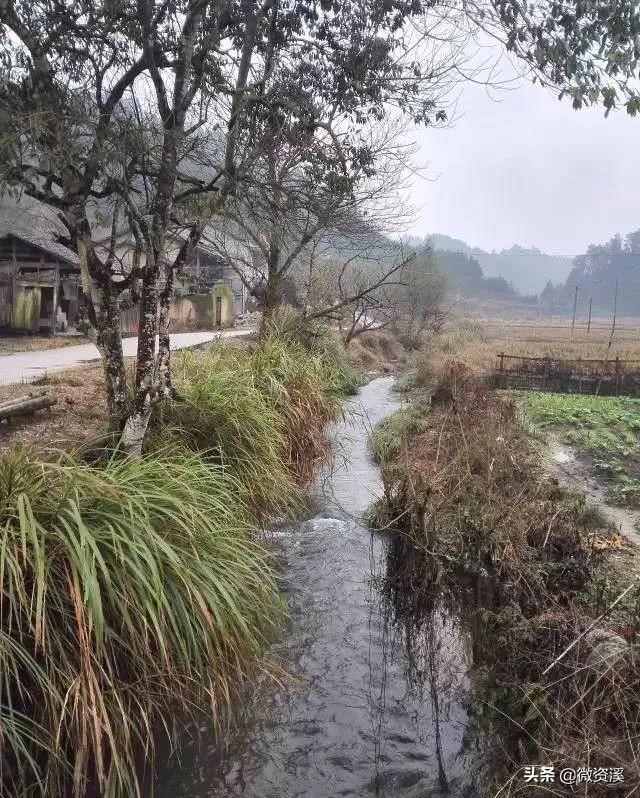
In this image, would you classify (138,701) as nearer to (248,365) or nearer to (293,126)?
(293,126)

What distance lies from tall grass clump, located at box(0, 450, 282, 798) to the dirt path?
429 centimetres

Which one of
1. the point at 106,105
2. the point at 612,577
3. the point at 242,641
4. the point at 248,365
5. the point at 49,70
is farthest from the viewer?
the point at 248,365

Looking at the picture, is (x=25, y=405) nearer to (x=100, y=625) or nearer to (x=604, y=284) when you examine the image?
(x=100, y=625)

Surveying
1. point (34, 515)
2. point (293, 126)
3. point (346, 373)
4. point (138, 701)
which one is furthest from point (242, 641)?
point (346, 373)

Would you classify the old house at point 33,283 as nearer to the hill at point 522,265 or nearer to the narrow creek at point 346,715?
the narrow creek at point 346,715

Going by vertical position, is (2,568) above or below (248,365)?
below

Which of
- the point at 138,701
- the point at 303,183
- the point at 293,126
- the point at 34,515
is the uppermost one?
the point at 293,126

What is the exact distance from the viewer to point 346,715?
147 inches

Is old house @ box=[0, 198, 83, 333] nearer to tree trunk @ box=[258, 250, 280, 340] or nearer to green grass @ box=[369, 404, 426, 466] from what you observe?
tree trunk @ box=[258, 250, 280, 340]

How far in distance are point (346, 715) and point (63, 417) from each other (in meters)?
Answer: 5.01

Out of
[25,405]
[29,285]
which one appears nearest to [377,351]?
[29,285]

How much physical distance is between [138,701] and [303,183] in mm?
5387

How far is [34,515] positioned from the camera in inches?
116

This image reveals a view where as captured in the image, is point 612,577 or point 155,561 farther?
point 612,577
